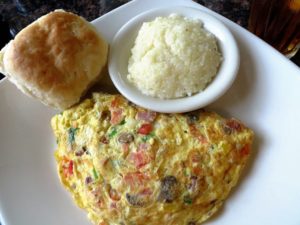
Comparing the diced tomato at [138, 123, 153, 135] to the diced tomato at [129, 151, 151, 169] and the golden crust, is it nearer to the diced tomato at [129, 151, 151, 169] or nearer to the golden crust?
the diced tomato at [129, 151, 151, 169]

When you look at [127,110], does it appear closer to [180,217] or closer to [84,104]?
[84,104]

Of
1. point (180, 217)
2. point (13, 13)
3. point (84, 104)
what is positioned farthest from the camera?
point (13, 13)

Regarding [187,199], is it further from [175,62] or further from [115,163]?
[175,62]

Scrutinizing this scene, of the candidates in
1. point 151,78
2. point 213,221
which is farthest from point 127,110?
point 213,221

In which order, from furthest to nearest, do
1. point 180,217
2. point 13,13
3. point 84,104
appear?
1. point 13,13
2. point 84,104
3. point 180,217

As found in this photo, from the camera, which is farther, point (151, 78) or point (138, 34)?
point (138, 34)

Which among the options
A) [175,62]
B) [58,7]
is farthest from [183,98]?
[58,7]

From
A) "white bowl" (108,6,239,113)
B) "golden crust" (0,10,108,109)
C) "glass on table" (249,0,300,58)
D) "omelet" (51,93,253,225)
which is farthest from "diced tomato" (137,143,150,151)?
"glass on table" (249,0,300,58)
